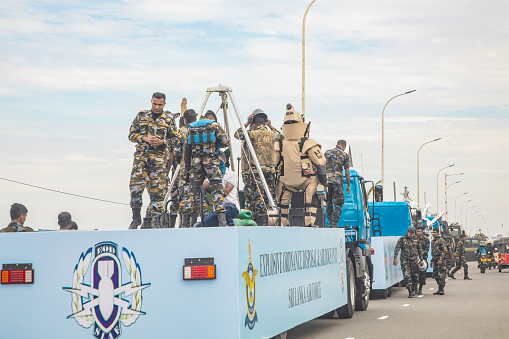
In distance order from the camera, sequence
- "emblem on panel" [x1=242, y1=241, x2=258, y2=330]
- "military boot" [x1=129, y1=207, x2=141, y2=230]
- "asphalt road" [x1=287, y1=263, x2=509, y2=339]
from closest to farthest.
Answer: "emblem on panel" [x1=242, y1=241, x2=258, y2=330] → "military boot" [x1=129, y1=207, x2=141, y2=230] → "asphalt road" [x1=287, y1=263, x2=509, y2=339]

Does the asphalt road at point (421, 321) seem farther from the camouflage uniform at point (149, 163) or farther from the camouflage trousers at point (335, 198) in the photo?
the camouflage uniform at point (149, 163)

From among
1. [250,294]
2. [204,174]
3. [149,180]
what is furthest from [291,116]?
[250,294]

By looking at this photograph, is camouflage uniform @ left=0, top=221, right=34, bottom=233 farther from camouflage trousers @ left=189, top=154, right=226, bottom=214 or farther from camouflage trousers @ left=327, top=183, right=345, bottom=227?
camouflage trousers @ left=327, top=183, right=345, bottom=227

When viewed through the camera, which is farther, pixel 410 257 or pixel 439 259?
pixel 439 259

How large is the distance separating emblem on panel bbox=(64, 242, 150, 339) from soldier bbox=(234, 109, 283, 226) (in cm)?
592

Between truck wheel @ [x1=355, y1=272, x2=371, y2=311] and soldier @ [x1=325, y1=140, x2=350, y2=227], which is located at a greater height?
soldier @ [x1=325, y1=140, x2=350, y2=227]

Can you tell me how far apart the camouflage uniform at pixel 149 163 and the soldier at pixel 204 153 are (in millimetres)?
346

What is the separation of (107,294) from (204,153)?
3.24m

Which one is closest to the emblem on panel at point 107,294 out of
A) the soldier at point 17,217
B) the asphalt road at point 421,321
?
the soldier at point 17,217

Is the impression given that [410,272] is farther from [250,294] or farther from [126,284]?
[126,284]

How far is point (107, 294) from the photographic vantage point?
7719mm

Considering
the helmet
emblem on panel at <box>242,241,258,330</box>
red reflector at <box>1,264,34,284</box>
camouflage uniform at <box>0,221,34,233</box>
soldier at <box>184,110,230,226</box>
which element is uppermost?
the helmet

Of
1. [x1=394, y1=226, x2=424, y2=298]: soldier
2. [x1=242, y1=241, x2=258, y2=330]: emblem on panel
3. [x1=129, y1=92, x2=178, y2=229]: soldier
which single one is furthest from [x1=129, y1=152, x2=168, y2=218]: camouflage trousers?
[x1=394, y1=226, x2=424, y2=298]: soldier

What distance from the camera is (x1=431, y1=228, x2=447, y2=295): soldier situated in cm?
2384
